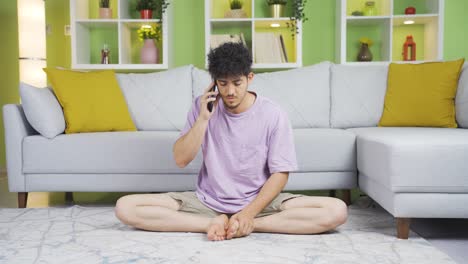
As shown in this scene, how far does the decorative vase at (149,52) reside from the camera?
4.35 metres

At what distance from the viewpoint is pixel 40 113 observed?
2.98m

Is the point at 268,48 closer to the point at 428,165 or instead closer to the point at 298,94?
the point at 298,94

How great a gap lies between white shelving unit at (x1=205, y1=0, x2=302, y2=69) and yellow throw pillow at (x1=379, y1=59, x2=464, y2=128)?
3.39 ft

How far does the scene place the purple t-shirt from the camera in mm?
2158

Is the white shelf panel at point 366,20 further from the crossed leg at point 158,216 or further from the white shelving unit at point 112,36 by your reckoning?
the crossed leg at point 158,216

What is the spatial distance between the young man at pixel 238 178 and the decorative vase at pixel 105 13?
2514mm

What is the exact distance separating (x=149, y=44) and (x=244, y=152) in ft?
8.09

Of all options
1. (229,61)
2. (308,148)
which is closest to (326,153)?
(308,148)

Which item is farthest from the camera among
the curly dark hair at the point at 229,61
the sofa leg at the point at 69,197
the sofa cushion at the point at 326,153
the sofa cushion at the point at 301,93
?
the sofa cushion at the point at 301,93

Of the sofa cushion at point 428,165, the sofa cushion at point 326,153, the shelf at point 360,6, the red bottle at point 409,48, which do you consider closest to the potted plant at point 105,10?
the shelf at point 360,6

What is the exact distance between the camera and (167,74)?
143 inches

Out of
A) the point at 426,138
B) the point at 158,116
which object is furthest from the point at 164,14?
the point at 426,138

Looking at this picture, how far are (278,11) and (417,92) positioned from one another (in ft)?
Answer: 5.03

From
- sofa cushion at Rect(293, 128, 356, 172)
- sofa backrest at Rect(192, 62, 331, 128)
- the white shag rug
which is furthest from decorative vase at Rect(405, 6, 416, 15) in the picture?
the white shag rug
